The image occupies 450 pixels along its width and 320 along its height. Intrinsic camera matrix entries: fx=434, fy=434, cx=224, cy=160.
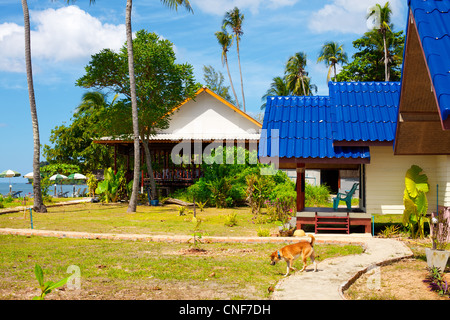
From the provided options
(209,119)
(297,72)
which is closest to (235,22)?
(297,72)

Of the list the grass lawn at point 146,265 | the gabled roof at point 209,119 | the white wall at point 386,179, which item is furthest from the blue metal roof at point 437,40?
the gabled roof at point 209,119

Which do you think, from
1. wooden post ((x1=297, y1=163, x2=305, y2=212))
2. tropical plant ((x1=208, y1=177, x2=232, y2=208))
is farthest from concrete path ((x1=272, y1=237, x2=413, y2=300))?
tropical plant ((x1=208, y1=177, x2=232, y2=208))

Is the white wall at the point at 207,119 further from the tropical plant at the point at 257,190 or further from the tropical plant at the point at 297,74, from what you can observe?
the tropical plant at the point at 297,74

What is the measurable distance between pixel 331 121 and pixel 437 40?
831 cm

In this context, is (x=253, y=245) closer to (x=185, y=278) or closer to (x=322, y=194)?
(x=185, y=278)

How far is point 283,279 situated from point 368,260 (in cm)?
257

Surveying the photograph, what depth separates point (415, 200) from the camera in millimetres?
12242

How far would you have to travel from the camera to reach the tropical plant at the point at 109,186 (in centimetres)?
2494

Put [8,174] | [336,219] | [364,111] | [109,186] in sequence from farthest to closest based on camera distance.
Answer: [8,174], [109,186], [364,111], [336,219]

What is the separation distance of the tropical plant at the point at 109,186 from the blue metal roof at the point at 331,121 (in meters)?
12.9

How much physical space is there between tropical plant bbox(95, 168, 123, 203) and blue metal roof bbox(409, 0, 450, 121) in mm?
21110

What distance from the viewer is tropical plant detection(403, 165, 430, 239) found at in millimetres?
12094

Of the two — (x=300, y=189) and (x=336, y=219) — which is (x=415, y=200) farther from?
(x=300, y=189)
